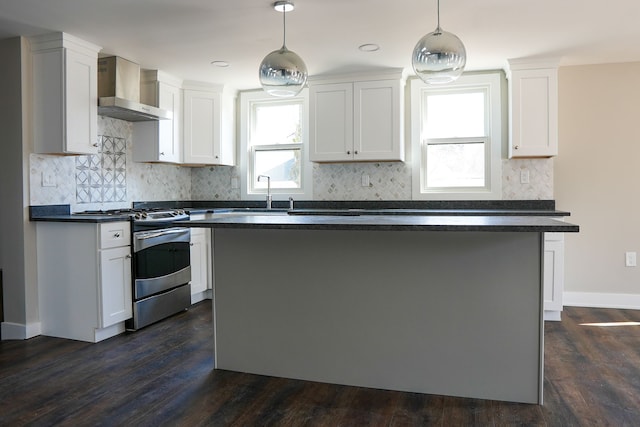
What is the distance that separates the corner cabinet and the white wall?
1.54 metres

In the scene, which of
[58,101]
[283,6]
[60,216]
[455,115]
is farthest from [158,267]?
[455,115]

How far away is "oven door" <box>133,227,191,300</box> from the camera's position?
384cm

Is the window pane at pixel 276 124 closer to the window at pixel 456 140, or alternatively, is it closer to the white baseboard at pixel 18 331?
the window at pixel 456 140

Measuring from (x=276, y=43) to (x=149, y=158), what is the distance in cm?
174

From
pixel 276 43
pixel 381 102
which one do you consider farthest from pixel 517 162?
pixel 276 43

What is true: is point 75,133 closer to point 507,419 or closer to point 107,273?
point 107,273

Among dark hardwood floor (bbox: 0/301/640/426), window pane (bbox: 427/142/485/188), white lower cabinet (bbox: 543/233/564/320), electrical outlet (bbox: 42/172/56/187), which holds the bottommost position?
dark hardwood floor (bbox: 0/301/640/426)

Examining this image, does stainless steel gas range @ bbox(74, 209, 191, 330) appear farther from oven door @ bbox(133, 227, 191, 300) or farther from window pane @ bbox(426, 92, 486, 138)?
window pane @ bbox(426, 92, 486, 138)

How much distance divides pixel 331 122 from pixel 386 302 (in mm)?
2527

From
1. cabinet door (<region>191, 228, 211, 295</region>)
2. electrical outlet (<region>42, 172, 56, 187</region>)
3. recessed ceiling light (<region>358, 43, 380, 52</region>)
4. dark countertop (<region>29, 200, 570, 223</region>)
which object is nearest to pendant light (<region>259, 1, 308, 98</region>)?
recessed ceiling light (<region>358, 43, 380, 52</region>)

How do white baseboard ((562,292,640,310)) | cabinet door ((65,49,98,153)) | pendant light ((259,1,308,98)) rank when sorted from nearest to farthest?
pendant light ((259,1,308,98))
cabinet door ((65,49,98,153))
white baseboard ((562,292,640,310))

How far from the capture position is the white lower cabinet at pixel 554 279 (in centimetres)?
399

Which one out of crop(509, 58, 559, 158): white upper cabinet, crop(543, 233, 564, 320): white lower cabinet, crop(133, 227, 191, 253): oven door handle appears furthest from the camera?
crop(509, 58, 559, 158): white upper cabinet

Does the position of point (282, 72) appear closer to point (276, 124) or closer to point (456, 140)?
point (456, 140)
